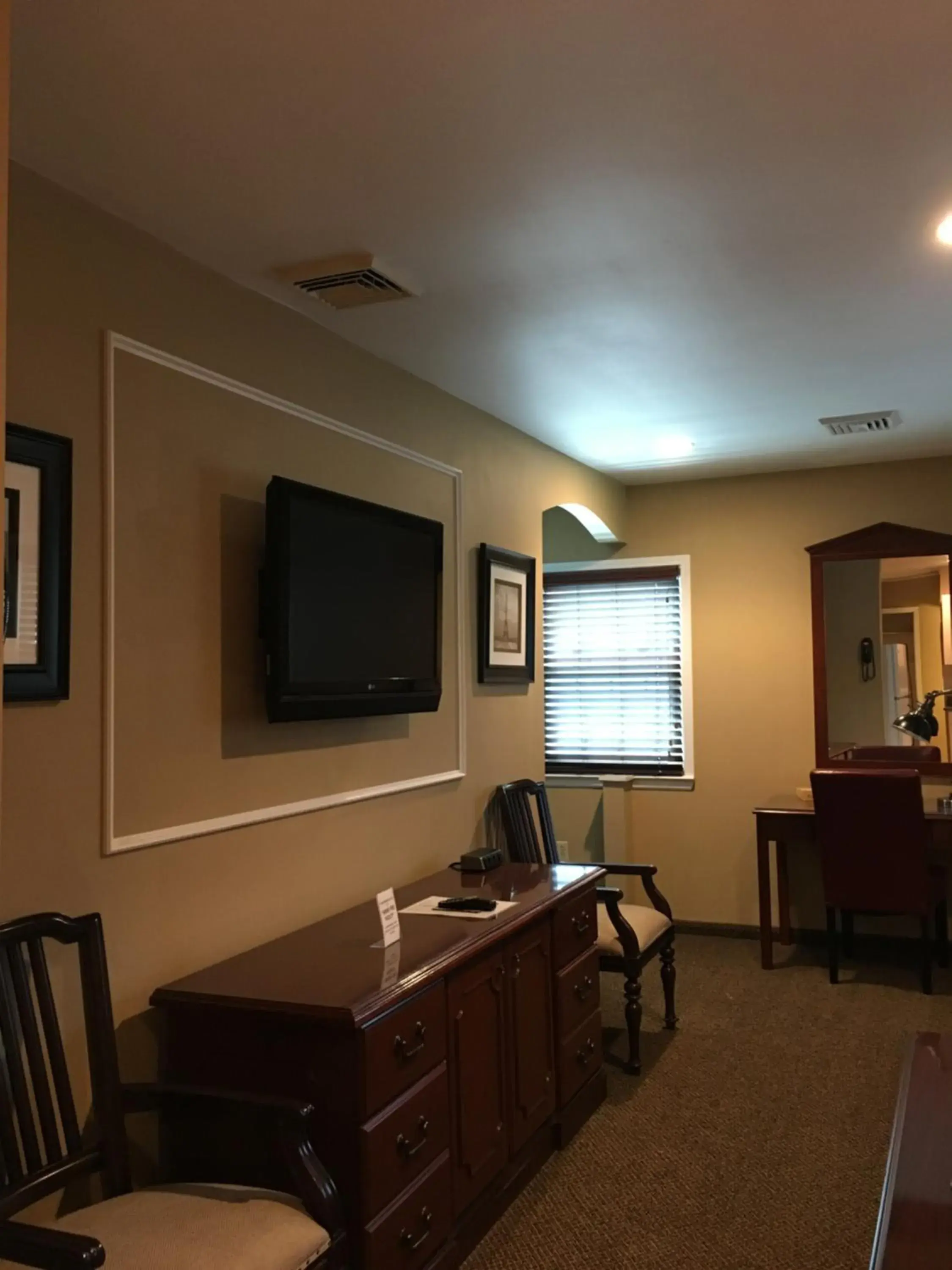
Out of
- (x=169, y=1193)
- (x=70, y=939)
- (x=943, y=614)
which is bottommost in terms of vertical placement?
(x=169, y=1193)

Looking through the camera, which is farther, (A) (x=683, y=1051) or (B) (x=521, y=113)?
(A) (x=683, y=1051)

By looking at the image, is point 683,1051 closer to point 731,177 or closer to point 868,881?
point 868,881

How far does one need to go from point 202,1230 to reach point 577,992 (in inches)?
65.7

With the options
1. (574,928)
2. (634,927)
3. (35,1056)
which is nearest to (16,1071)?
(35,1056)

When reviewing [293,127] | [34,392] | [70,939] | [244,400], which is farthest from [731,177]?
[70,939]

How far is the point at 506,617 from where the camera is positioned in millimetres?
4309

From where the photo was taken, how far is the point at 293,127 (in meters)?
2.03

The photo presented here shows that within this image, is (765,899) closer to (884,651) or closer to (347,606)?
(884,651)

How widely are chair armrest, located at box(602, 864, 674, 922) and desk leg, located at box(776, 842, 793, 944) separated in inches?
46.1

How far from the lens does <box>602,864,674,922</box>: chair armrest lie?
157 inches

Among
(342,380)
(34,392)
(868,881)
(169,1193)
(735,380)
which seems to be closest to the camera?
(169,1193)

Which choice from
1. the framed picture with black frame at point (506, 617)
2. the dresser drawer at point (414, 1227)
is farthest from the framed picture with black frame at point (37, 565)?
the framed picture with black frame at point (506, 617)

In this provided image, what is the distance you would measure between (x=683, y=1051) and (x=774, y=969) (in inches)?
49.1

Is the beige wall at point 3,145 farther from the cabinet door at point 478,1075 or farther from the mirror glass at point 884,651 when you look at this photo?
the mirror glass at point 884,651
